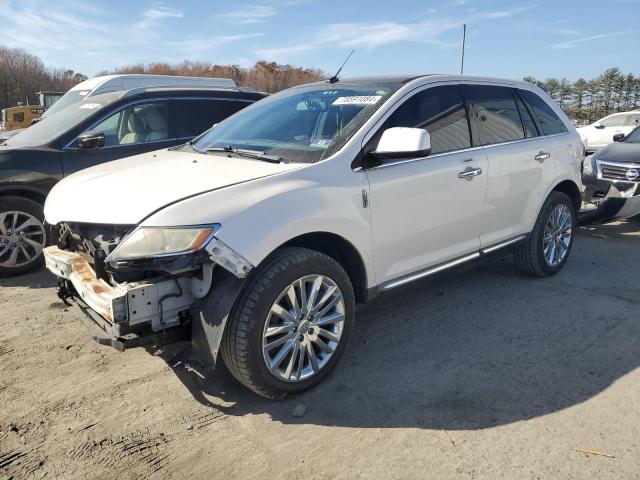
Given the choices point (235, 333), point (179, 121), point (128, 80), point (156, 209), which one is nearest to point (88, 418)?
point (235, 333)

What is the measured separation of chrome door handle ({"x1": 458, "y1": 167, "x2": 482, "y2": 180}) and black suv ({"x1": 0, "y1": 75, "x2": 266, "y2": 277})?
3750 mm

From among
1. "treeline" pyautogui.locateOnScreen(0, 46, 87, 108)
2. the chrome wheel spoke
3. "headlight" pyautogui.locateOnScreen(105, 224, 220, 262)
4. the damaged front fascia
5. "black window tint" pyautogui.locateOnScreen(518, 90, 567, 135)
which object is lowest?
the chrome wheel spoke

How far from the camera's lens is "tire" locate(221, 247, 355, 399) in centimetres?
268

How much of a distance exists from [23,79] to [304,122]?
80707 millimetres

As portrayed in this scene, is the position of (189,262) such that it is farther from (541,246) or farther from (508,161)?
(541,246)

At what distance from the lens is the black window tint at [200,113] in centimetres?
640

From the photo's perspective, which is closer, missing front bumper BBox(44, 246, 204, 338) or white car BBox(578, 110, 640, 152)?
missing front bumper BBox(44, 246, 204, 338)

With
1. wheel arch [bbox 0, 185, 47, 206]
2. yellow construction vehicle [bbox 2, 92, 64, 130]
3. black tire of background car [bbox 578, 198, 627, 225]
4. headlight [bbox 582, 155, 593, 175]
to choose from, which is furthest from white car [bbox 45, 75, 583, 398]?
yellow construction vehicle [bbox 2, 92, 64, 130]

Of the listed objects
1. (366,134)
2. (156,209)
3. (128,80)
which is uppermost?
(128,80)

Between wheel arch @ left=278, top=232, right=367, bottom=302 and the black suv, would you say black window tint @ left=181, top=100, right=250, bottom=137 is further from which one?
wheel arch @ left=278, top=232, right=367, bottom=302

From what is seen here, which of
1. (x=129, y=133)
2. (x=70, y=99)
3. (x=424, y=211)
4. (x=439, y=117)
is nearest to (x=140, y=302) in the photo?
(x=424, y=211)

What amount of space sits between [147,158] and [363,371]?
7.23 feet

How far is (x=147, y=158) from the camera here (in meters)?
3.84

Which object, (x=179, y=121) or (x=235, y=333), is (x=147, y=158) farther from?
(x=179, y=121)
